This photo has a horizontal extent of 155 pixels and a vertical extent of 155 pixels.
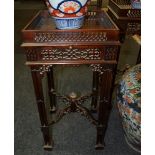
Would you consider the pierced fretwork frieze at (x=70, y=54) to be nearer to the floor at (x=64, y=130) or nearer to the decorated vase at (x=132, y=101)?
the decorated vase at (x=132, y=101)

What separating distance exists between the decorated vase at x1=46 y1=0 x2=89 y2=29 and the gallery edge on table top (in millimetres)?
35

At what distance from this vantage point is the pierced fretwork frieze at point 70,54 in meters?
0.74

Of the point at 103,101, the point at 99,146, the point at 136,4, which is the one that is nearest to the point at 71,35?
the point at 103,101

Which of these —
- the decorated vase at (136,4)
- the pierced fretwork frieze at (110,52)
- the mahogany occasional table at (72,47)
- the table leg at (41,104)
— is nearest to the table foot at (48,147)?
the table leg at (41,104)

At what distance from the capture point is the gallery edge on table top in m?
0.76

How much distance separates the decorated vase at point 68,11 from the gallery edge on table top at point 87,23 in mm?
35

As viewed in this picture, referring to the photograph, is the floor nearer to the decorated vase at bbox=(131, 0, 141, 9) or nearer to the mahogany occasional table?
the mahogany occasional table

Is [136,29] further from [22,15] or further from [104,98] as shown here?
[22,15]

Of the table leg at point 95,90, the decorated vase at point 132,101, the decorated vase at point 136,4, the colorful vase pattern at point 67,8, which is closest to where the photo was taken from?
the colorful vase pattern at point 67,8

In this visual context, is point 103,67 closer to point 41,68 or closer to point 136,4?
point 41,68

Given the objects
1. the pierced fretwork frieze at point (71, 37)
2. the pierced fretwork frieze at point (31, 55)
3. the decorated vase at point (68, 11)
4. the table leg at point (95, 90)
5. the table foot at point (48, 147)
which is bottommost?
the table foot at point (48, 147)

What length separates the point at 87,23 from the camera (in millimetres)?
854

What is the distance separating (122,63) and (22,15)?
90.2 inches

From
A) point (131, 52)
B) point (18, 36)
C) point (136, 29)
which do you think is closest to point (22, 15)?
point (18, 36)
